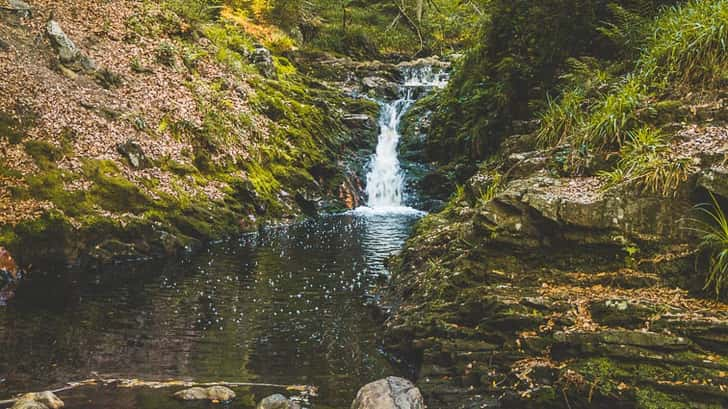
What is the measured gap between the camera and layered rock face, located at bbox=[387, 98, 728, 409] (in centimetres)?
398

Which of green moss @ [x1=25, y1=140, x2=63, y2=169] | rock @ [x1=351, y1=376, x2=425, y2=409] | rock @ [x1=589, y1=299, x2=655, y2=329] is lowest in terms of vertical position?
rock @ [x1=351, y1=376, x2=425, y2=409]

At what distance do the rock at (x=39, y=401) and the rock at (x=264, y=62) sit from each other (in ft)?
54.6

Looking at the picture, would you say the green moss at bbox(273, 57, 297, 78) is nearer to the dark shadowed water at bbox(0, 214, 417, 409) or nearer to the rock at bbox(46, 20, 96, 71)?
the rock at bbox(46, 20, 96, 71)

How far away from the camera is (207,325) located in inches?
266

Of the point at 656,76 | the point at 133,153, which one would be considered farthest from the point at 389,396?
the point at 133,153

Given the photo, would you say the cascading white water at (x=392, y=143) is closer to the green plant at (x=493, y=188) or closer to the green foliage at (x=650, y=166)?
the green plant at (x=493, y=188)

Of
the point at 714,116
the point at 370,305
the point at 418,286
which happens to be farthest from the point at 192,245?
the point at 714,116

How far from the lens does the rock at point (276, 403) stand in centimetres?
431

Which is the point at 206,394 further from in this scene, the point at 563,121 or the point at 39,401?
the point at 563,121

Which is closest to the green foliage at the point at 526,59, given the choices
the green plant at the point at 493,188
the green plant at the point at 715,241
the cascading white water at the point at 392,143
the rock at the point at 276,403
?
the green plant at the point at 493,188

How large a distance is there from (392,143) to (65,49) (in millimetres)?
12545

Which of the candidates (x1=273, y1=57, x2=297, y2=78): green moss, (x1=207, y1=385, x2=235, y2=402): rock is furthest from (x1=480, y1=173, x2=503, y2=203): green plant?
(x1=273, y1=57, x2=297, y2=78): green moss

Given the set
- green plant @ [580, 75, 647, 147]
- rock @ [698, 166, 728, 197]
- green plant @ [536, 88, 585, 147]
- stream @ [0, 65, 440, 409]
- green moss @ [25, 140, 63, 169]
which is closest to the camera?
rock @ [698, 166, 728, 197]

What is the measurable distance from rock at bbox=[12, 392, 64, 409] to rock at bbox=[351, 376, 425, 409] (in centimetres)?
246
